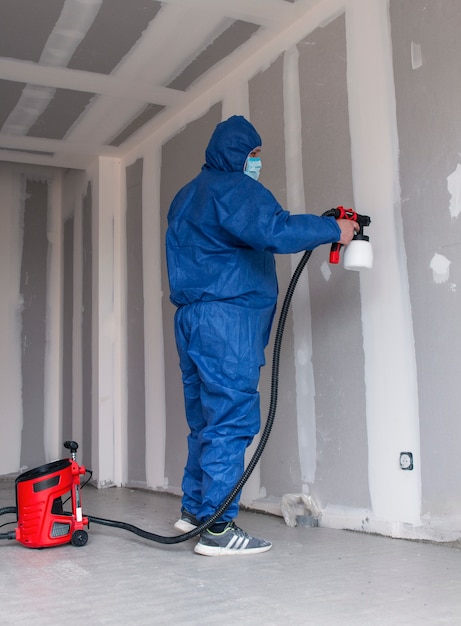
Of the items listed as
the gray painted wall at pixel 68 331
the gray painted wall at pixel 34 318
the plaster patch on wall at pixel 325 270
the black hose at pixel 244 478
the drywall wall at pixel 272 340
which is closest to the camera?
the black hose at pixel 244 478

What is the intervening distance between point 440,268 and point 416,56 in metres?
0.74

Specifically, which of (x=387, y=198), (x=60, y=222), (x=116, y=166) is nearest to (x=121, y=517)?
(x=387, y=198)

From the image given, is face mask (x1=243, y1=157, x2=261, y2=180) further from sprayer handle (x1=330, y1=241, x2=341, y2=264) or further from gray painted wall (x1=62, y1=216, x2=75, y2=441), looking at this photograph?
gray painted wall (x1=62, y1=216, x2=75, y2=441)

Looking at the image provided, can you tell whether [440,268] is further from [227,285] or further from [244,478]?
[244,478]

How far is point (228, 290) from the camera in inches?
90.4

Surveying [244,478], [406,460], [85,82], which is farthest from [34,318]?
[406,460]

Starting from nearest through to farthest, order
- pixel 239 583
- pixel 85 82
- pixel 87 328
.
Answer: pixel 239 583 < pixel 85 82 < pixel 87 328

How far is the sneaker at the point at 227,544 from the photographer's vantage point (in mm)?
2223

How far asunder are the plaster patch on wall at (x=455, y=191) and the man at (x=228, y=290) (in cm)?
31

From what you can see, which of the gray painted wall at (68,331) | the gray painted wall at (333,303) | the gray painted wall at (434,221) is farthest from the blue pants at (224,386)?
the gray painted wall at (68,331)

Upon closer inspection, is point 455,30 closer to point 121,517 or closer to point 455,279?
point 455,279

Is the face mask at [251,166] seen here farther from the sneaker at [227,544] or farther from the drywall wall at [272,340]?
the sneaker at [227,544]

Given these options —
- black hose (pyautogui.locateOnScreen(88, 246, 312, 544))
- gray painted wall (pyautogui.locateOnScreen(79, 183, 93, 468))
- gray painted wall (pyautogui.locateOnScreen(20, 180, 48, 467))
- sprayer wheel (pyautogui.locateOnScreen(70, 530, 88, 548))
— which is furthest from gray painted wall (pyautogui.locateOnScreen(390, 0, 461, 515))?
gray painted wall (pyautogui.locateOnScreen(20, 180, 48, 467))

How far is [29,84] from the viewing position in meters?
3.50
